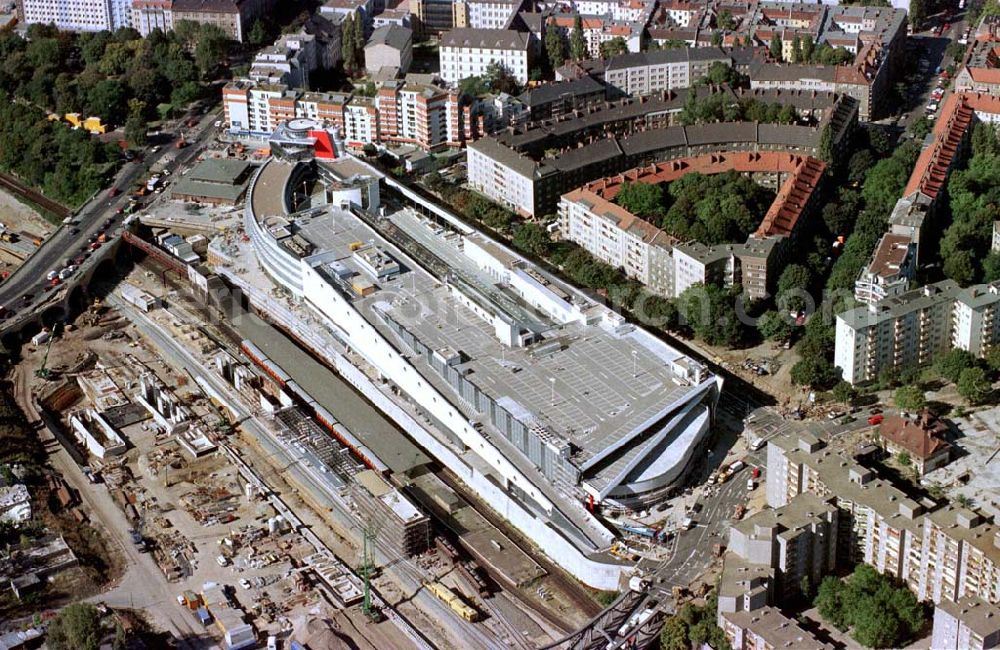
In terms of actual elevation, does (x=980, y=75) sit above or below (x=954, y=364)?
above

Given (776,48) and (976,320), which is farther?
(776,48)

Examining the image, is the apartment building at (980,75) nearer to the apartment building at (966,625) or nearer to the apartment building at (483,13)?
the apartment building at (483,13)

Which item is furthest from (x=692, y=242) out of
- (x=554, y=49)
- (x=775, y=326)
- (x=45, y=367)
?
(x=554, y=49)

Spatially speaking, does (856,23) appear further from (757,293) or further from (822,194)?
(757,293)

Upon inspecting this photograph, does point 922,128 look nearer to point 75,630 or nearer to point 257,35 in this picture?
point 257,35

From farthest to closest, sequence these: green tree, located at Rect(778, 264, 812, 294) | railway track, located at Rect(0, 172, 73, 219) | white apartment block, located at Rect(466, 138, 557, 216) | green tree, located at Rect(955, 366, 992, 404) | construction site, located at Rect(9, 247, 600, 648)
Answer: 1. railway track, located at Rect(0, 172, 73, 219)
2. white apartment block, located at Rect(466, 138, 557, 216)
3. green tree, located at Rect(778, 264, 812, 294)
4. green tree, located at Rect(955, 366, 992, 404)
5. construction site, located at Rect(9, 247, 600, 648)

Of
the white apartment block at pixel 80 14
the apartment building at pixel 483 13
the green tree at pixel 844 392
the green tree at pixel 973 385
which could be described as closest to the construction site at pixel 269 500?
the green tree at pixel 844 392

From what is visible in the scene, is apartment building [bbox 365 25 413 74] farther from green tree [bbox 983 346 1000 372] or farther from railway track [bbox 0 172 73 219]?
green tree [bbox 983 346 1000 372]

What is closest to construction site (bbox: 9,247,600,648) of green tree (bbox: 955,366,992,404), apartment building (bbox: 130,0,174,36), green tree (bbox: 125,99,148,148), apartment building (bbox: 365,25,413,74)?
green tree (bbox: 955,366,992,404)
